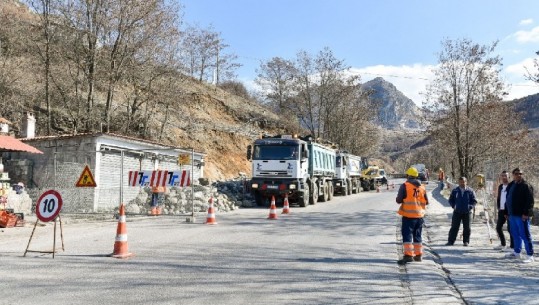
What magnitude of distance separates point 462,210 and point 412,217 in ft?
10.2

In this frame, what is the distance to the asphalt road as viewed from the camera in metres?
6.05

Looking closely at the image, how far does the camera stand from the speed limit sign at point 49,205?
888cm

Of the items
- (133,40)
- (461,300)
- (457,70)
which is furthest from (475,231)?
(133,40)

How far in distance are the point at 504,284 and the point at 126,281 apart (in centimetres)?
551

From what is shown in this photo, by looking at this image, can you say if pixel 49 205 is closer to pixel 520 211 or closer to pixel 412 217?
pixel 412 217

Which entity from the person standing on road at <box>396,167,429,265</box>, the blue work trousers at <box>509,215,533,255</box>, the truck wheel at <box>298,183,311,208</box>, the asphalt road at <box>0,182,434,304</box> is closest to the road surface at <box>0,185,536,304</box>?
the asphalt road at <box>0,182,434,304</box>

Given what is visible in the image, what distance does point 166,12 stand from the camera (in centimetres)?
2841

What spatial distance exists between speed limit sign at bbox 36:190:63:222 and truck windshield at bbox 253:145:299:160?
13987mm

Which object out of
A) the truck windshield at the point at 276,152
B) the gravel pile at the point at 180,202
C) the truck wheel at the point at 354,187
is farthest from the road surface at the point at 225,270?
the truck wheel at the point at 354,187

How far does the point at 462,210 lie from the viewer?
36.4 ft

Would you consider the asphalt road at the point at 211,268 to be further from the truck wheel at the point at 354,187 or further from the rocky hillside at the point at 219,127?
the truck wheel at the point at 354,187

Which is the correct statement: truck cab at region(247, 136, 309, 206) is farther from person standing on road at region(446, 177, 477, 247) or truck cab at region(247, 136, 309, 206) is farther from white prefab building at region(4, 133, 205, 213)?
person standing on road at region(446, 177, 477, 247)

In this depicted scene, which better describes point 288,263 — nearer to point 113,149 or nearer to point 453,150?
point 113,149

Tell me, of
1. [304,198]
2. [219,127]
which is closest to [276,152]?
[304,198]
